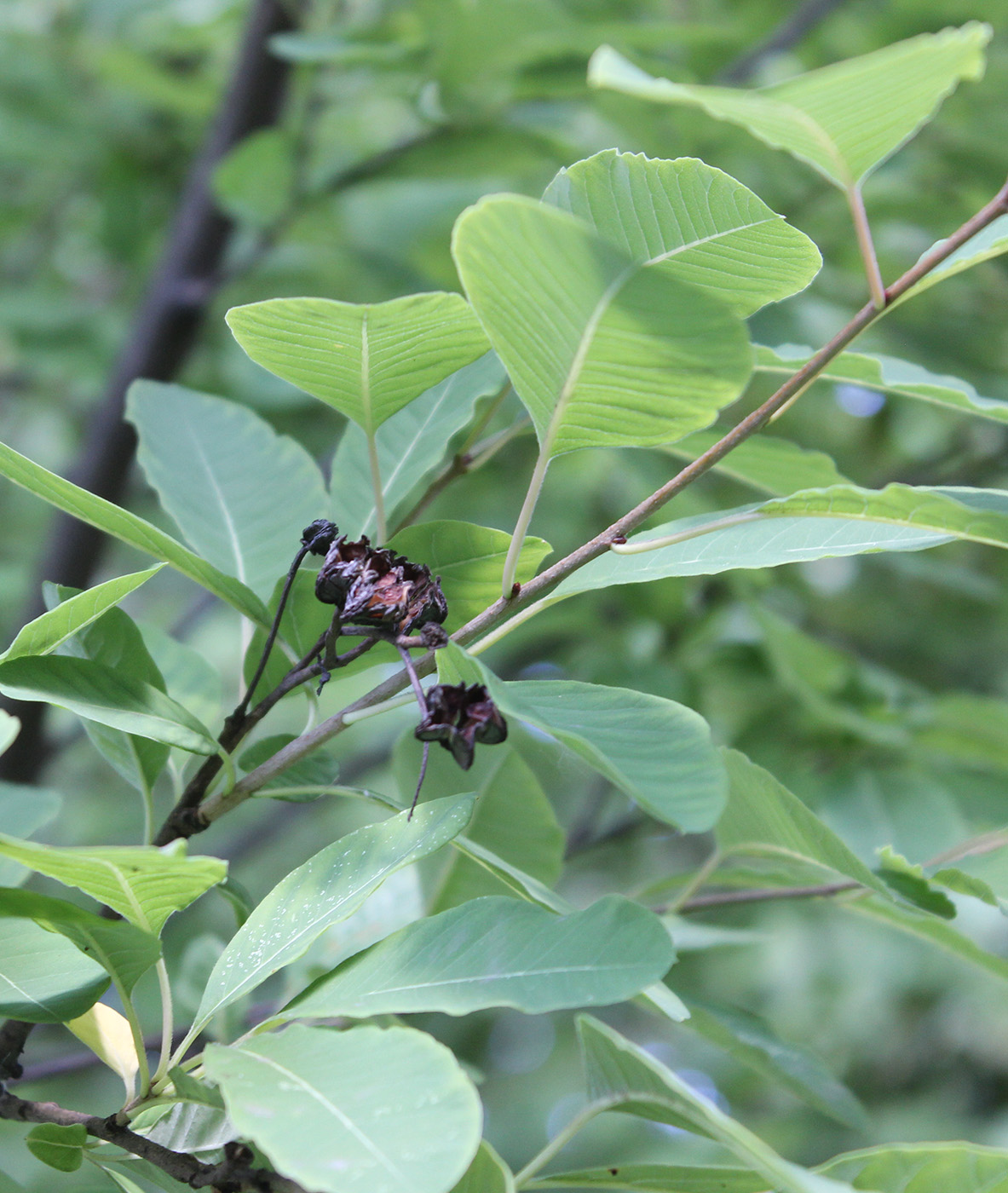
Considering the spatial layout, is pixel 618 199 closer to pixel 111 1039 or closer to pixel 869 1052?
→ pixel 111 1039

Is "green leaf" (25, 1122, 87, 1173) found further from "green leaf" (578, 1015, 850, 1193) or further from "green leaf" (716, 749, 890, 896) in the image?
"green leaf" (716, 749, 890, 896)

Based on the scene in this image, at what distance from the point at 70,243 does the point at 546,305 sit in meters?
2.57

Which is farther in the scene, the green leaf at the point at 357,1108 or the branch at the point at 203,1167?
the branch at the point at 203,1167

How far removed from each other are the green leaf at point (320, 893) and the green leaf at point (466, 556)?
125 mm

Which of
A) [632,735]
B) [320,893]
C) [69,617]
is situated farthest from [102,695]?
[632,735]

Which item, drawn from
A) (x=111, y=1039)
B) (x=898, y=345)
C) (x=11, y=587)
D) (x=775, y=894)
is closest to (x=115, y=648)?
(x=111, y=1039)

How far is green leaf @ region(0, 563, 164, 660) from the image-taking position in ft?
1.70

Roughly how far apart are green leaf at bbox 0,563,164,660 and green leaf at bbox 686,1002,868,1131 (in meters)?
0.49

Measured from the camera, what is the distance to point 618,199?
48 centimetres

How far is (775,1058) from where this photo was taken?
31.9 inches

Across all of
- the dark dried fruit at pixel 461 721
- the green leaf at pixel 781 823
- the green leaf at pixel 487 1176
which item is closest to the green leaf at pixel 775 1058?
the green leaf at pixel 781 823

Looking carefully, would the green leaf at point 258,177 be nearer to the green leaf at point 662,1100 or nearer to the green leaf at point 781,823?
the green leaf at point 781,823

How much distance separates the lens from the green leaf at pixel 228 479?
711 millimetres

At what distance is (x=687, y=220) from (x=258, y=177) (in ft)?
3.58
